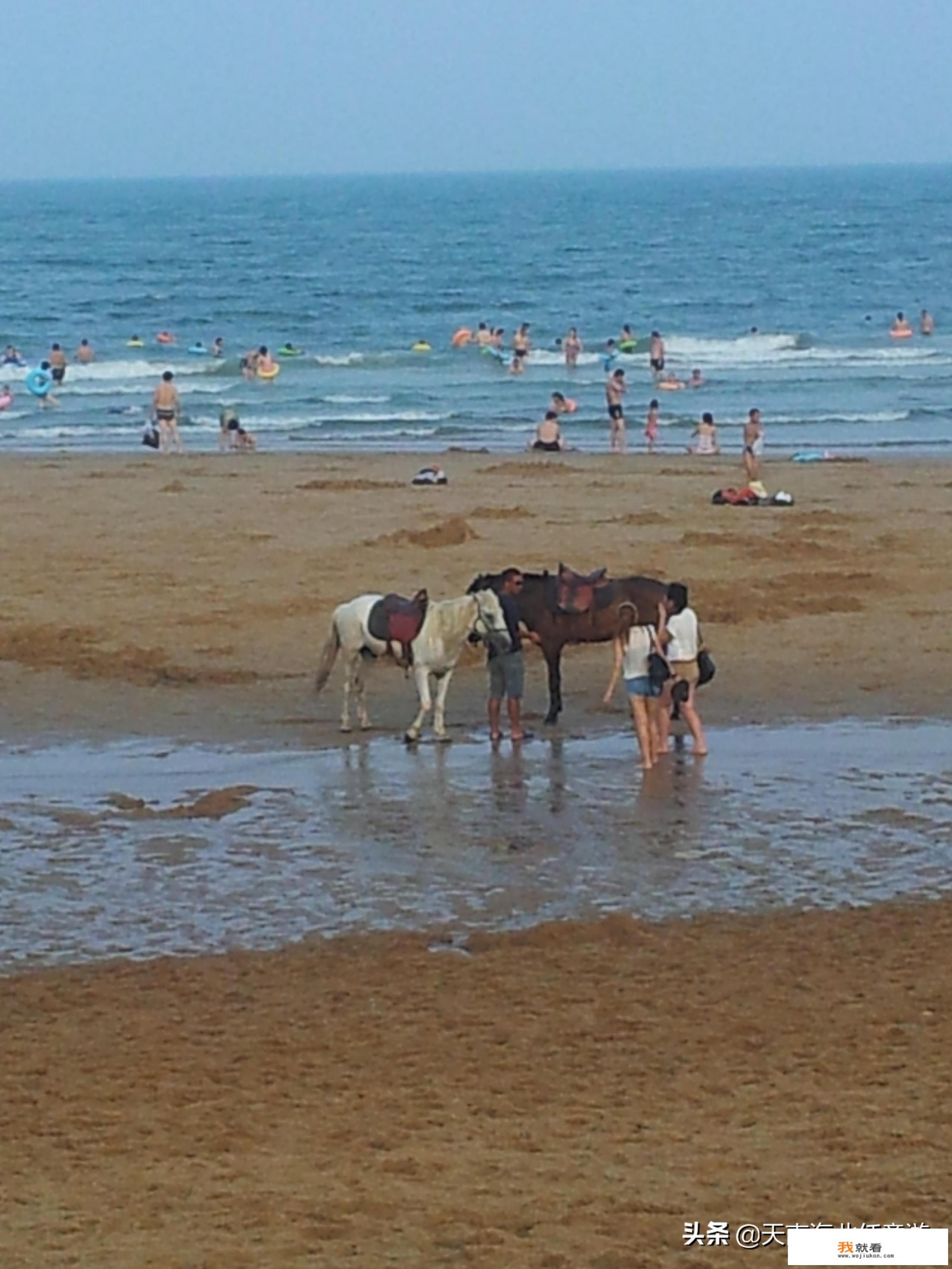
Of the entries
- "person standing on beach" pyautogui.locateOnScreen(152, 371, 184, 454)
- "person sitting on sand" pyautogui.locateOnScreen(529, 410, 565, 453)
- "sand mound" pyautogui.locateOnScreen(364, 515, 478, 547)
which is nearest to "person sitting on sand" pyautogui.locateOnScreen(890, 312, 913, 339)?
"person sitting on sand" pyautogui.locateOnScreen(529, 410, 565, 453)

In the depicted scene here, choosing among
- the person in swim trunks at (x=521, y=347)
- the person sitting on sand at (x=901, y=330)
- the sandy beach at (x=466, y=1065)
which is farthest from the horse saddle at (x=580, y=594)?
the person sitting on sand at (x=901, y=330)

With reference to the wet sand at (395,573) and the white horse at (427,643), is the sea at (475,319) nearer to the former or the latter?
the wet sand at (395,573)

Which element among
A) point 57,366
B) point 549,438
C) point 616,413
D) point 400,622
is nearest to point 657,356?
point 616,413

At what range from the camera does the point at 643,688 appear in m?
12.8

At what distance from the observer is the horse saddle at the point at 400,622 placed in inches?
524

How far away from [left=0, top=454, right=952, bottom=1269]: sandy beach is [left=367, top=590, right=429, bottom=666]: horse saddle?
37.5 inches

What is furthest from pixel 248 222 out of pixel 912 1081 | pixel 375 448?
pixel 912 1081

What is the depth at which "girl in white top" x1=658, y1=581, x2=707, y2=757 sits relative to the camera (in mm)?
13031

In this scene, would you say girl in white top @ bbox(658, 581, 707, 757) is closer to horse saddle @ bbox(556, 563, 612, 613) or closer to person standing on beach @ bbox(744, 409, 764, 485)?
horse saddle @ bbox(556, 563, 612, 613)

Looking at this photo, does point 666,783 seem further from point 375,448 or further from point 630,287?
point 630,287

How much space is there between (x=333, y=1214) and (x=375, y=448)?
27434 millimetres

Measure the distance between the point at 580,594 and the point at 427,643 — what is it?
1.03 m

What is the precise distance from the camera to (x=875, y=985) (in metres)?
8.73

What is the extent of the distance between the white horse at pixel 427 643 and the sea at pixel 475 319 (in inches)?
731
